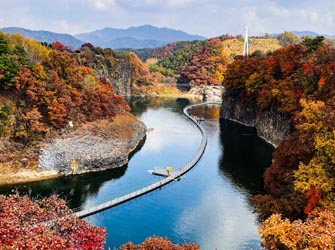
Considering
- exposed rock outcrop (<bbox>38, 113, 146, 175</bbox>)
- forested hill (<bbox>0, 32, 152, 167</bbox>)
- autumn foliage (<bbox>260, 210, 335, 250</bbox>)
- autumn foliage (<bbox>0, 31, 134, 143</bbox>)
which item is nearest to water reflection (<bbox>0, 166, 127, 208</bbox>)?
exposed rock outcrop (<bbox>38, 113, 146, 175</bbox>)

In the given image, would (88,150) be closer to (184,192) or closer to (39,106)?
(39,106)

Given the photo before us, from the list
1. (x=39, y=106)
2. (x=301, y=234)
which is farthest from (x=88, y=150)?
(x=301, y=234)

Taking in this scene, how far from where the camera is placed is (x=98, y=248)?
18531 millimetres

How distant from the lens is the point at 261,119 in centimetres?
8331

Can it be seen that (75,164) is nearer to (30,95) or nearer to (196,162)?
(30,95)

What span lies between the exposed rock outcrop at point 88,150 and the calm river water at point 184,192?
1.75 meters

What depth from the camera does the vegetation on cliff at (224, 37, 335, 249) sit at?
21.2m

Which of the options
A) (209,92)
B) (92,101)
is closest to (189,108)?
(209,92)

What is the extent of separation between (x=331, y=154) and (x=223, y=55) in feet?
524

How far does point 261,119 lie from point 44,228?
72.2 meters

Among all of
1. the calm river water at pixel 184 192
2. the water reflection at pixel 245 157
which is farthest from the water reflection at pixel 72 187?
the water reflection at pixel 245 157

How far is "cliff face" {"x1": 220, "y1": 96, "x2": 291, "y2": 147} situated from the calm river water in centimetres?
268

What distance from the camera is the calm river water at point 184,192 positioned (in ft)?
129

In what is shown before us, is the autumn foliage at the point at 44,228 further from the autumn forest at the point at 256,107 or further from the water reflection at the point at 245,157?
the water reflection at the point at 245,157
